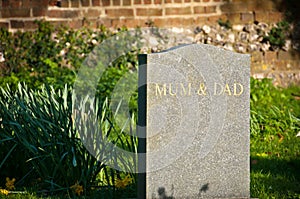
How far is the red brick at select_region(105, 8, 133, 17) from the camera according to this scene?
29.7 feet

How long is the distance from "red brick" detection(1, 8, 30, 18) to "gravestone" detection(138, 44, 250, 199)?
492 centimetres

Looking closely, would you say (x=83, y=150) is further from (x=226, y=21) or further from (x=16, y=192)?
(x=226, y=21)

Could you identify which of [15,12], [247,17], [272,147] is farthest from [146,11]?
[272,147]

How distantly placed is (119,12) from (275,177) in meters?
4.42

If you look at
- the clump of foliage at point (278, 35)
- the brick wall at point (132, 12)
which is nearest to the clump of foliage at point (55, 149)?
the brick wall at point (132, 12)

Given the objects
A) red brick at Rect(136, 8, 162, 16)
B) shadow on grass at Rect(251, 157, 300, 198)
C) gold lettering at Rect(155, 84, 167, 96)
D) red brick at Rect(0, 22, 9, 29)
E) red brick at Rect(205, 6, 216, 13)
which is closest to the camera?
gold lettering at Rect(155, 84, 167, 96)

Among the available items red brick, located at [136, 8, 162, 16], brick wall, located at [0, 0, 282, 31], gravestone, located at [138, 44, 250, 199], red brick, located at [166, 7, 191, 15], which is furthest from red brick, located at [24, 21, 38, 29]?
gravestone, located at [138, 44, 250, 199]

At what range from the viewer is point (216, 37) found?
923 cm

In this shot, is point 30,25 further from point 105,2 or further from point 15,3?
point 105,2

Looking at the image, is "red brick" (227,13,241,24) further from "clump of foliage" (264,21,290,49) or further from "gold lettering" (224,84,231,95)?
"gold lettering" (224,84,231,95)

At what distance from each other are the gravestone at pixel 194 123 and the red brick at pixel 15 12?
4918mm

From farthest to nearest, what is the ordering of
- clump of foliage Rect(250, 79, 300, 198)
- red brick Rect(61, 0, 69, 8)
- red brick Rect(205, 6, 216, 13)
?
1. red brick Rect(205, 6, 216, 13)
2. red brick Rect(61, 0, 69, 8)
3. clump of foliage Rect(250, 79, 300, 198)

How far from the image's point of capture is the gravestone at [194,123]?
434 centimetres

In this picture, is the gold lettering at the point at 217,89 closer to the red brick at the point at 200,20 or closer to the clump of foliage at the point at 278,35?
the red brick at the point at 200,20
